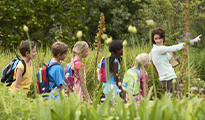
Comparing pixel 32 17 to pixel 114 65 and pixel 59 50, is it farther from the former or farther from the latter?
pixel 114 65

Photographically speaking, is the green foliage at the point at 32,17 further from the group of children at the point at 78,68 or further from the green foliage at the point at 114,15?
the group of children at the point at 78,68

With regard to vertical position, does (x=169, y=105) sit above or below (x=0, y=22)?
below

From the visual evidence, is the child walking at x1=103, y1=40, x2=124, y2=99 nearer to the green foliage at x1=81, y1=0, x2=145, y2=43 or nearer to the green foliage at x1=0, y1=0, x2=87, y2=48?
the green foliage at x1=0, y1=0, x2=87, y2=48

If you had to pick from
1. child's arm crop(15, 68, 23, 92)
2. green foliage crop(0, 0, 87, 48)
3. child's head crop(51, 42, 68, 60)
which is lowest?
child's arm crop(15, 68, 23, 92)

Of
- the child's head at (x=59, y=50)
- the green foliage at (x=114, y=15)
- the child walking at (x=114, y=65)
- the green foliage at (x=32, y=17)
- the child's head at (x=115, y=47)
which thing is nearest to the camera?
the child's head at (x=59, y=50)

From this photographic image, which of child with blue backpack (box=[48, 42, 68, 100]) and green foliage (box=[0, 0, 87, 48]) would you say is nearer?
child with blue backpack (box=[48, 42, 68, 100])

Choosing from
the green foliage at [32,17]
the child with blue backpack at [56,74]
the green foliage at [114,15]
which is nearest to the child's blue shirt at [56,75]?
the child with blue backpack at [56,74]

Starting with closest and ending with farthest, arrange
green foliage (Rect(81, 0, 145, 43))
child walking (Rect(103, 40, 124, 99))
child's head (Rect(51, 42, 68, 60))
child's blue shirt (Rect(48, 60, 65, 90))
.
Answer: child's blue shirt (Rect(48, 60, 65, 90)), child's head (Rect(51, 42, 68, 60)), child walking (Rect(103, 40, 124, 99)), green foliage (Rect(81, 0, 145, 43))

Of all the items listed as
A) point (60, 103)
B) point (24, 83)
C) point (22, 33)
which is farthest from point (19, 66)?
point (22, 33)

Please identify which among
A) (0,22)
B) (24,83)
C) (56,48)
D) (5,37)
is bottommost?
(24,83)

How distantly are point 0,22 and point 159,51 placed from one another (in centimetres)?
813

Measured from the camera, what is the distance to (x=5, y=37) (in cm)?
927

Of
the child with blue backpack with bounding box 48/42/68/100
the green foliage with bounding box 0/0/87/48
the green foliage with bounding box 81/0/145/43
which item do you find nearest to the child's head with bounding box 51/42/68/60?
the child with blue backpack with bounding box 48/42/68/100

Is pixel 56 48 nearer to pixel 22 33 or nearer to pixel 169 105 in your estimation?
pixel 169 105
